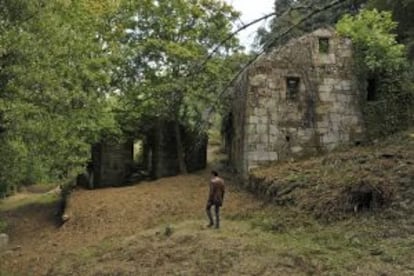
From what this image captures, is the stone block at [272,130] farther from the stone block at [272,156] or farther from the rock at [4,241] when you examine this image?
the rock at [4,241]

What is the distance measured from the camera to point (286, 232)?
13.9 metres

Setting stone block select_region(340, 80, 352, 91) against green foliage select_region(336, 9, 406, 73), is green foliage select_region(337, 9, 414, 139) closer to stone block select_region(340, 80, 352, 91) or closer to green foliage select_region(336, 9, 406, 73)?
green foliage select_region(336, 9, 406, 73)

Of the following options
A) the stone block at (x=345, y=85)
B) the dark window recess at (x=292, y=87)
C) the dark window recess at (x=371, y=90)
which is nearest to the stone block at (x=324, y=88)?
the stone block at (x=345, y=85)

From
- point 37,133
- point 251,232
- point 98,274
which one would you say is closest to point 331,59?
point 251,232

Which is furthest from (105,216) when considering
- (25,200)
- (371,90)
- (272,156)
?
(371,90)

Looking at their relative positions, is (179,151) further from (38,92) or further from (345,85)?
(38,92)

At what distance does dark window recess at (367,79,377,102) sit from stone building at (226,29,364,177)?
48cm

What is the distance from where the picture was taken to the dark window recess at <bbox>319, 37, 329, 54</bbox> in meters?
21.9

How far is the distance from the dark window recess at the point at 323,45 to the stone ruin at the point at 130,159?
615 cm

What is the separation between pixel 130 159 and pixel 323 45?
9184 mm

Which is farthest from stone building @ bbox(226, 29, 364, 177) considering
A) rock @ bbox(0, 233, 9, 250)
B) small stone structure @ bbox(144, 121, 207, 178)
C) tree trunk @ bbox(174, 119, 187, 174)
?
rock @ bbox(0, 233, 9, 250)

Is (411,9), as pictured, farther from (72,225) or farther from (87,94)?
(72,225)

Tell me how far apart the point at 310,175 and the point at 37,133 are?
716cm

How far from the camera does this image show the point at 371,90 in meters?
22.0
